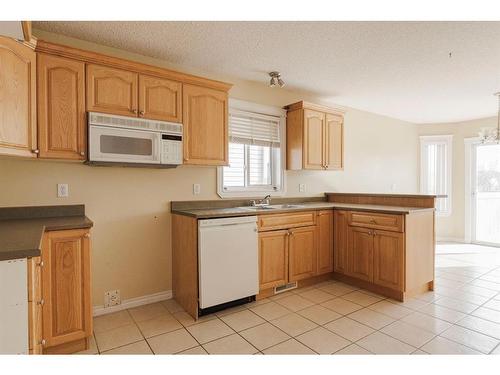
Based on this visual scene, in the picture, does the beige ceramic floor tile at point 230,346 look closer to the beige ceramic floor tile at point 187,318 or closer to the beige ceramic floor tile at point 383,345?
the beige ceramic floor tile at point 187,318

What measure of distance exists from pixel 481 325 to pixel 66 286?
3.19 m

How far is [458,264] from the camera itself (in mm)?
4141

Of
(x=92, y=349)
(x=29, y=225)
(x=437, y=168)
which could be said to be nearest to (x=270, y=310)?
(x=92, y=349)

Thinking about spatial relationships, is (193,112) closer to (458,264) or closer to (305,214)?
(305,214)

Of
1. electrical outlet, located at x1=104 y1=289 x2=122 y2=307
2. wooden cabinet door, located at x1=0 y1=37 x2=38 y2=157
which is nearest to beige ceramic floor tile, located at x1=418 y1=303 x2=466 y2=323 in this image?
electrical outlet, located at x1=104 y1=289 x2=122 y2=307

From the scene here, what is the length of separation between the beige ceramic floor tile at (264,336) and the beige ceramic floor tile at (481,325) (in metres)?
1.50

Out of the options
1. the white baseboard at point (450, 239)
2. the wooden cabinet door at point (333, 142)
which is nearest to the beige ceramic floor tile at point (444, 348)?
the wooden cabinet door at point (333, 142)

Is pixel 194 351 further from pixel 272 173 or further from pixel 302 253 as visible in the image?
pixel 272 173

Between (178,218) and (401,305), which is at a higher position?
(178,218)

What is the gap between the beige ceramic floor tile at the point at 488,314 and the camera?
2469 millimetres

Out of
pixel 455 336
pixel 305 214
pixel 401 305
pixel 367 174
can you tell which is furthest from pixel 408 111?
pixel 455 336

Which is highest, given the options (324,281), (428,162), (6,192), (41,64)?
(41,64)

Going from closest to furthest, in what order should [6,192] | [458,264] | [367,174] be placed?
1. [6,192]
2. [458,264]
3. [367,174]

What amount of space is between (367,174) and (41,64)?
15.2 feet
